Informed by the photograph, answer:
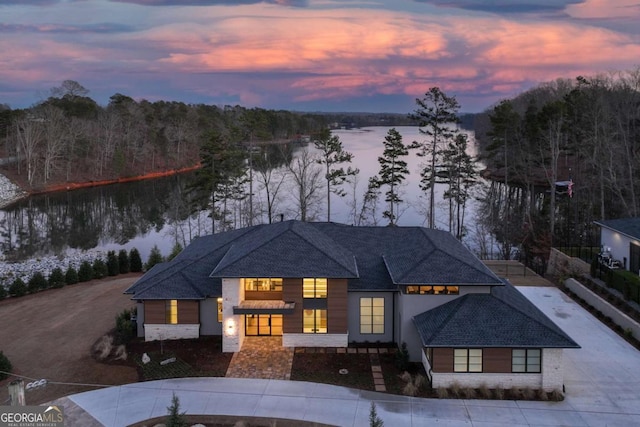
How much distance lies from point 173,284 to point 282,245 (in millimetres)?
4809

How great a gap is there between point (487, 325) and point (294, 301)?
737 cm

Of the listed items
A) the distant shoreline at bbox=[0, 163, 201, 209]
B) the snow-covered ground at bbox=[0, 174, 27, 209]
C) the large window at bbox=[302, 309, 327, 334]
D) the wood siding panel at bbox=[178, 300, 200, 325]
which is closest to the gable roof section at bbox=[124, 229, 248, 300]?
the wood siding panel at bbox=[178, 300, 200, 325]

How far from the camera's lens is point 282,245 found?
2220cm

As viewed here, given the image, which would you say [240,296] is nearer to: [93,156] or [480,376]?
[480,376]

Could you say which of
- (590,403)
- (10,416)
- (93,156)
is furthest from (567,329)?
(93,156)

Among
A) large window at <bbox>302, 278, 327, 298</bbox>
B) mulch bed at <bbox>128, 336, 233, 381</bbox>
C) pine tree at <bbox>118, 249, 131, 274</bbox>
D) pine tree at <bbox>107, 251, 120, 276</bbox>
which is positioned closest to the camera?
mulch bed at <bbox>128, 336, 233, 381</bbox>

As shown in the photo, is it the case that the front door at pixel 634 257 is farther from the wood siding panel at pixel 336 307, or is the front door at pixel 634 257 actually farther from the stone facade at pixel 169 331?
the stone facade at pixel 169 331

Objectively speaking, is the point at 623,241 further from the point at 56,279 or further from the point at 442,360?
the point at 56,279

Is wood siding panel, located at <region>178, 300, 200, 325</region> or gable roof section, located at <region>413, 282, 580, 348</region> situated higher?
gable roof section, located at <region>413, 282, 580, 348</region>

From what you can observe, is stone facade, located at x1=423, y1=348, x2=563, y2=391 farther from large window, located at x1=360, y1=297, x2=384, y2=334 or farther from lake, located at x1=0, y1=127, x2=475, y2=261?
lake, located at x1=0, y1=127, x2=475, y2=261

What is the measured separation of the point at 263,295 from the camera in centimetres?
2186

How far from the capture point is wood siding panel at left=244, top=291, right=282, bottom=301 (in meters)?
21.8

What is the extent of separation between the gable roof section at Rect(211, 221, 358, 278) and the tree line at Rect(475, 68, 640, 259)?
20490 mm

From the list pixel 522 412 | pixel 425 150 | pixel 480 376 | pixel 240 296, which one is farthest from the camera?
pixel 425 150
